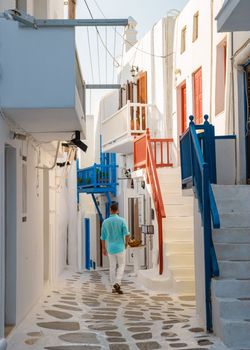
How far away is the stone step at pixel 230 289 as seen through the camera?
7.16 metres

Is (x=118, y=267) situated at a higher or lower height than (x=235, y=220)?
lower

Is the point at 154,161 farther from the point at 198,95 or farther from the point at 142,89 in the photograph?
the point at 142,89

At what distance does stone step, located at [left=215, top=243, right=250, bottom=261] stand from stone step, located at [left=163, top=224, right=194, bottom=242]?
4.85 meters

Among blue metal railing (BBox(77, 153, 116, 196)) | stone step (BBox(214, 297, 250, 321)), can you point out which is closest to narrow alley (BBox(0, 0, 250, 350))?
stone step (BBox(214, 297, 250, 321))

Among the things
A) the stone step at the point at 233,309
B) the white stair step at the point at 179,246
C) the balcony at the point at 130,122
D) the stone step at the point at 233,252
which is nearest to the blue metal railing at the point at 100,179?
the balcony at the point at 130,122

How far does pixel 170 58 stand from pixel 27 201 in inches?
448

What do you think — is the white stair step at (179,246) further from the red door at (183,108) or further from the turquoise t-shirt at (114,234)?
the red door at (183,108)

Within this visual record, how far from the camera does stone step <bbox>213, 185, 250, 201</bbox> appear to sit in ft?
32.4

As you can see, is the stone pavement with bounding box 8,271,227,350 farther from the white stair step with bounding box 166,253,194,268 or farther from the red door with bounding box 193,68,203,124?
the red door with bounding box 193,68,203,124

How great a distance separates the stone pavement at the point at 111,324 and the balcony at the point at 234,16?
181 inches

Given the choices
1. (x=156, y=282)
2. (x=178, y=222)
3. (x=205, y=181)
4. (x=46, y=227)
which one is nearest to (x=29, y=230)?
(x=156, y=282)

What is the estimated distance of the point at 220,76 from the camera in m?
14.5

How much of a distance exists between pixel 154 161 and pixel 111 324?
6.99 m

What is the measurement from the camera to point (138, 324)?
8.45m
